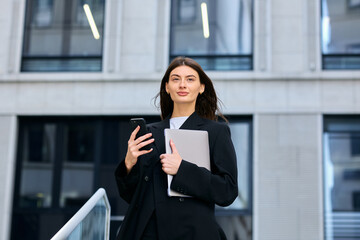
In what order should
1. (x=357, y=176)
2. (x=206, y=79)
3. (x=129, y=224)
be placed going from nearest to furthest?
(x=129, y=224)
(x=206, y=79)
(x=357, y=176)

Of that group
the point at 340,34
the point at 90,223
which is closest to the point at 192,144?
the point at 90,223

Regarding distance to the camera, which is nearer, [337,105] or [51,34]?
[337,105]

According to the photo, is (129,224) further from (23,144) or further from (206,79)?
(23,144)

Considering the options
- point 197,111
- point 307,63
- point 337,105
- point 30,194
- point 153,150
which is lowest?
point 30,194

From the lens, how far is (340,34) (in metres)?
9.81

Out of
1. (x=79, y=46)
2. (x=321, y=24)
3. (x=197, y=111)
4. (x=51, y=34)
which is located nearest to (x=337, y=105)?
(x=321, y=24)

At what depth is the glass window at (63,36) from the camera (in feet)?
33.6

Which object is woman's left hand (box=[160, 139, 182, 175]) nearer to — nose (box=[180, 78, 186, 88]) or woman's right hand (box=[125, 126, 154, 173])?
woman's right hand (box=[125, 126, 154, 173])

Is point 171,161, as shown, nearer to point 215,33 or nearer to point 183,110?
point 183,110

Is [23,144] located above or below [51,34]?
below

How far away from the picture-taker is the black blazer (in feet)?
7.89

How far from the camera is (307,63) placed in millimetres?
9609

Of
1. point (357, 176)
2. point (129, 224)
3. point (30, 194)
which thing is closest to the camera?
point (129, 224)

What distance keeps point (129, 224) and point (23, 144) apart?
8242mm
